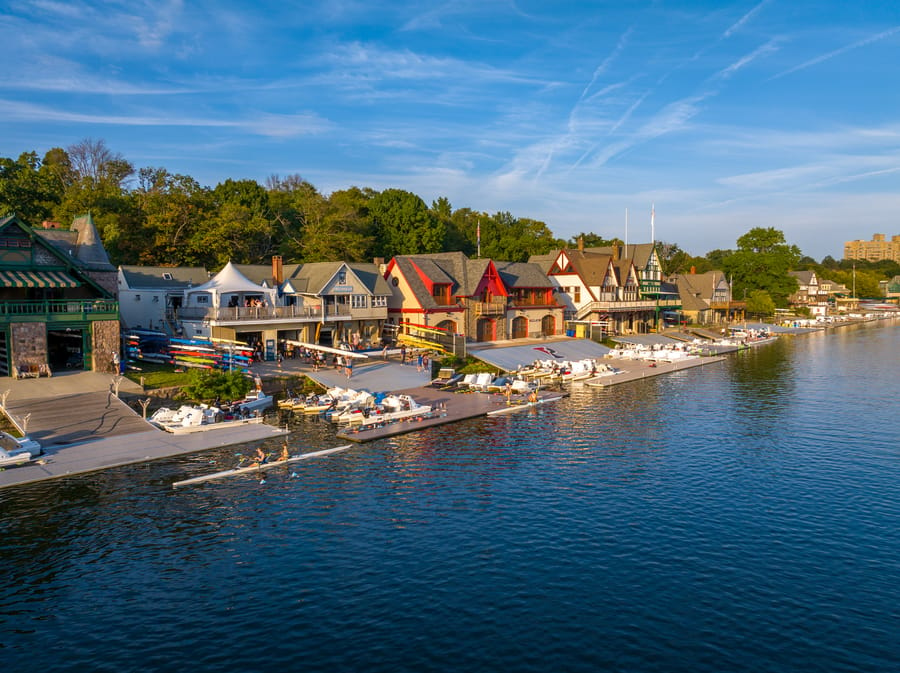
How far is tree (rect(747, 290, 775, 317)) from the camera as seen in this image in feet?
449

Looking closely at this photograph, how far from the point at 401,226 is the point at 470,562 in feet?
271

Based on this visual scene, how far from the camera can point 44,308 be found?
42.2 meters

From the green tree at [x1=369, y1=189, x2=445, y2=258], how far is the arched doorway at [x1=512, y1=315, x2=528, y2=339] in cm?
2736

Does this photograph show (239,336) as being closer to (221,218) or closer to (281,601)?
(221,218)

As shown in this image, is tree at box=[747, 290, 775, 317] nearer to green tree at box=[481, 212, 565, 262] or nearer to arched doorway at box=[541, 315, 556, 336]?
green tree at box=[481, 212, 565, 262]

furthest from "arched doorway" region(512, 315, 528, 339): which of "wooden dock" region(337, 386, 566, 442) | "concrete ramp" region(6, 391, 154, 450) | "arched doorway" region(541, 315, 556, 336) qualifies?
"concrete ramp" region(6, 391, 154, 450)

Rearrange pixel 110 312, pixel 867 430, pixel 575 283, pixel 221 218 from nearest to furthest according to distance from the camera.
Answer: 1. pixel 867 430
2. pixel 110 312
3. pixel 221 218
4. pixel 575 283

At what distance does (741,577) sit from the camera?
2100cm

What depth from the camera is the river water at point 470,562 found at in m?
17.0

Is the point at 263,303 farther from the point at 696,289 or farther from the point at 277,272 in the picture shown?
the point at 696,289

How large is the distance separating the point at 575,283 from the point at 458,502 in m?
66.7

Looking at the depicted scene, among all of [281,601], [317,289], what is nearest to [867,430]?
[281,601]

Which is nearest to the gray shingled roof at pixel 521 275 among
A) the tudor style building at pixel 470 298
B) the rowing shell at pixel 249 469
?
the tudor style building at pixel 470 298

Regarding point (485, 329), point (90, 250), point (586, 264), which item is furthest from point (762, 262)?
point (90, 250)
